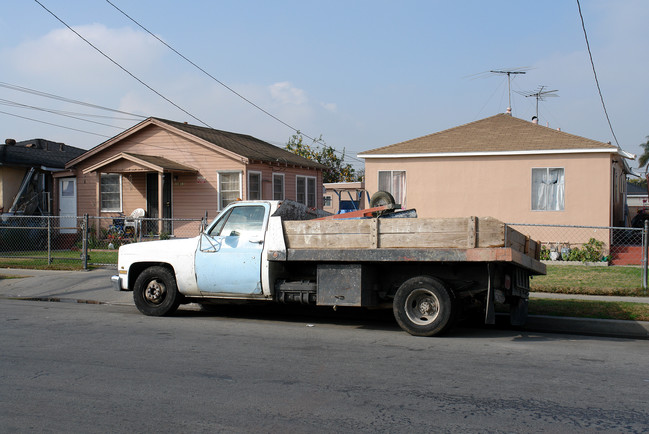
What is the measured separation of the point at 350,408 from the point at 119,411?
191 centimetres

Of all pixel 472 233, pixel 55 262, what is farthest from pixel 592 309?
pixel 55 262

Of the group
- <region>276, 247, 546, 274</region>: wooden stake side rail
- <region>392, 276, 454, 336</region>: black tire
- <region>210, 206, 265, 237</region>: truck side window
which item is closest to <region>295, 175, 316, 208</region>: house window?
<region>210, 206, 265, 237</region>: truck side window

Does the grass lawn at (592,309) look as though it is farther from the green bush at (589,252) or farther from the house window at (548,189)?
the house window at (548,189)

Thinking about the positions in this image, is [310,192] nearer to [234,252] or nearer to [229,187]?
[229,187]

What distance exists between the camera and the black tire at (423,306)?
827 centimetres

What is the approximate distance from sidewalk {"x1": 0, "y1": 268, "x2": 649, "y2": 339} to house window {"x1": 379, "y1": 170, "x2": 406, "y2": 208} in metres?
8.21

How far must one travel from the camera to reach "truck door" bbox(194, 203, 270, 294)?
31.0 ft

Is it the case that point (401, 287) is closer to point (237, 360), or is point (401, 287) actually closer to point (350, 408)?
point (237, 360)

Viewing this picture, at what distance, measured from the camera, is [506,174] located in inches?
733

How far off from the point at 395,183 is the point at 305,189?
6.91 m

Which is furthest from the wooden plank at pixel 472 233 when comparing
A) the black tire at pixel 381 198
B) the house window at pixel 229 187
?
the house window at pixel 229 187

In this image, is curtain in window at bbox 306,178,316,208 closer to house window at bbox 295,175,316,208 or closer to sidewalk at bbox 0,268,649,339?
house window at bbox 295,175,316,208

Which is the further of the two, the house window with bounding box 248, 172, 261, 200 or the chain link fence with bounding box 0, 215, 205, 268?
the house window with bounding box 248, 172, 261, 200

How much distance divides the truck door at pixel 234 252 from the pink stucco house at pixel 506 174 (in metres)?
10.4
